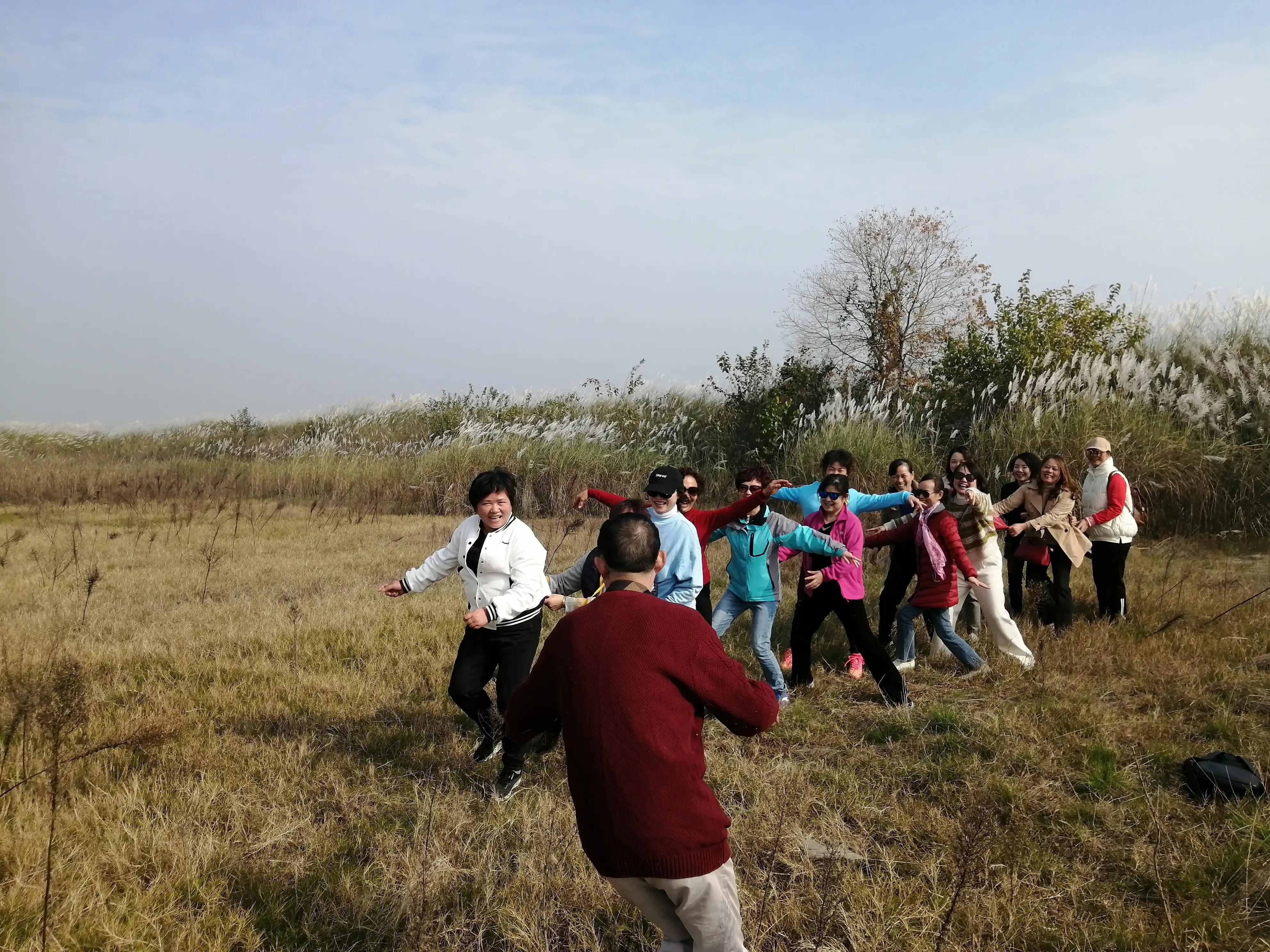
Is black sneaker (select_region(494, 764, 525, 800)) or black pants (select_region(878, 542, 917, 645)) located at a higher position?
black pants (select_region(878, 542, 917, 645))

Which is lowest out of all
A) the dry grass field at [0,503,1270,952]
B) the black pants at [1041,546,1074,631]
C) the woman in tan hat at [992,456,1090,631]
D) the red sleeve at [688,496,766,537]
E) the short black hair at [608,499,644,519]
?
the dry grass field at [0,503,1270,952]

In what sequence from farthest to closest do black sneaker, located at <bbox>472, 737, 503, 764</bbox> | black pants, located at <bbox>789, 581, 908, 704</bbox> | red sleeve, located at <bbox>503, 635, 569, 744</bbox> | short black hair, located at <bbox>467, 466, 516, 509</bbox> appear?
black pants, located at <bbox>789, 581, 908, 704</bbox>
black sneaker, located at <bbox>472, 737, 503, 764</bbox>
short black hair, located at <bbox>467, 466, 516, 509</bbox>
red sleeve, located at <bbox>503, 635, 569, 744</bbox>

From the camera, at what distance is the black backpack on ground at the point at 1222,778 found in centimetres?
483

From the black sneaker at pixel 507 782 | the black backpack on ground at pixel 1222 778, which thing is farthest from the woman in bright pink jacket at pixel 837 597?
the black sneaker at pixel 507 782

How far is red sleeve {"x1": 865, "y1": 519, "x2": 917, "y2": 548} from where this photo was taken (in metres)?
7.65

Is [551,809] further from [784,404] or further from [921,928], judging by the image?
[784,404]

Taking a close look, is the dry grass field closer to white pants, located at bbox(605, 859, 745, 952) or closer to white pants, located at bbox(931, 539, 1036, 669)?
white pants, located at bbox(931, 539, 1036, 669)

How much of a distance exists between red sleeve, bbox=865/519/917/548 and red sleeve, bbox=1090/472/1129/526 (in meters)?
1.93

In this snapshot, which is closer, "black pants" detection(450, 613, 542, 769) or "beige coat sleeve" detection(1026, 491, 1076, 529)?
"black pants" detection(450, 613, 542, 769)

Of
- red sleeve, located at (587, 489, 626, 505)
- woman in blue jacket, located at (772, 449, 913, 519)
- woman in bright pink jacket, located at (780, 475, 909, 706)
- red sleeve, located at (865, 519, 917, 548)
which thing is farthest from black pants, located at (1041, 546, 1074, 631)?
red sleeve, located at (587, 489, 626, 505)

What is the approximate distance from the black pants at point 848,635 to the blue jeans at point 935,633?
0.35 metres

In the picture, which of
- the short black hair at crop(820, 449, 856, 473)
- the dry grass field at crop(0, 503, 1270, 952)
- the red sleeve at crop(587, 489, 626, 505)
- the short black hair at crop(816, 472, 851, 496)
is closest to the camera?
the dry grass field at crop(0, 503, 1270, 952)

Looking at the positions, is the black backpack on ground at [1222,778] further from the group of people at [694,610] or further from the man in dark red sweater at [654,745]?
the man in dark red sweater at [654,745]

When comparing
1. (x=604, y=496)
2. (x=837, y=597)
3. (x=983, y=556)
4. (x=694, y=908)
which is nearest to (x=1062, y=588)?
(x=983, y=556)
